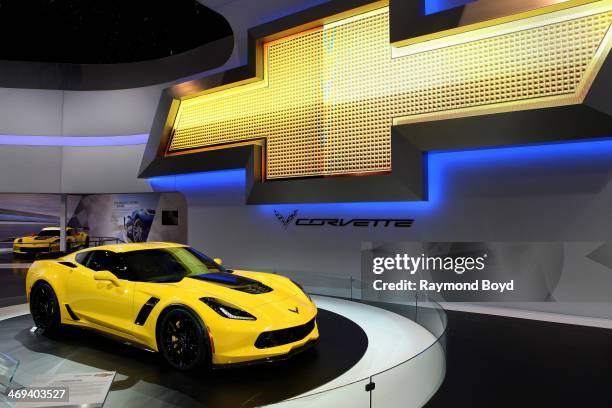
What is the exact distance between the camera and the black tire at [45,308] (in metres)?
4.67

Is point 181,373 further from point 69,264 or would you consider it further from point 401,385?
point 69,264

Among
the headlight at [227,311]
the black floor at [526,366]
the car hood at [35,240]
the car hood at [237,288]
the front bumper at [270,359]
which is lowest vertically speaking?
the black floor at [526,366]

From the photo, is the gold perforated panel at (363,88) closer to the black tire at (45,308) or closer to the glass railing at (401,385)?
the glass railing at (401,385)

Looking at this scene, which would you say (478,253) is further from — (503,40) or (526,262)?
(503,40)

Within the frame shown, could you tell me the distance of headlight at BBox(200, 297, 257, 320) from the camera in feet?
11.4

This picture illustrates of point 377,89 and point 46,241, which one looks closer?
point 377,89

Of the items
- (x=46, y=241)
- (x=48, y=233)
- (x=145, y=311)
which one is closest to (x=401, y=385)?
(x=145, y=311)

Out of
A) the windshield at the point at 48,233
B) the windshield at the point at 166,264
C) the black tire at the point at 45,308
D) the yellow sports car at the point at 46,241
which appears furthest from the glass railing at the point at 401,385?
the windshield at the point at 48,233

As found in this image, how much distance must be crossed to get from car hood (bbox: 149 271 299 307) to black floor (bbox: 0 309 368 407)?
567mm

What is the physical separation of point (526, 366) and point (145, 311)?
3393 mm

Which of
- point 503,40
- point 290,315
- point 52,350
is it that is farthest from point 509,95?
point 52,350

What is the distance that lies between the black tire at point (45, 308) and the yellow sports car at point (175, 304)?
1 cm

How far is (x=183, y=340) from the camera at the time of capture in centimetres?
360

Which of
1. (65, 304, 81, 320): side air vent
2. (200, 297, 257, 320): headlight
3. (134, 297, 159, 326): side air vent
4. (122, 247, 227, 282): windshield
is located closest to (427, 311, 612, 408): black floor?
(200, 297, 257, 320): headlight
